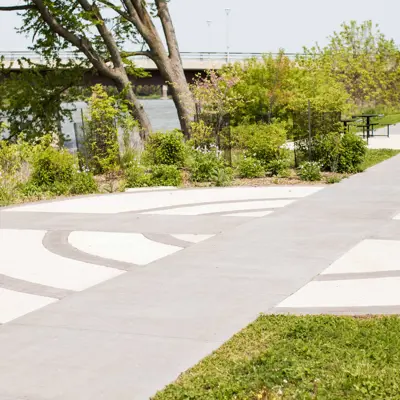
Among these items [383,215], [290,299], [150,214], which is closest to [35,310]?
[290,299]

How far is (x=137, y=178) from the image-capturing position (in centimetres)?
1786

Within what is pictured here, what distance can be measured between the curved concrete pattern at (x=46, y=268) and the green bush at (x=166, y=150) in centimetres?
763

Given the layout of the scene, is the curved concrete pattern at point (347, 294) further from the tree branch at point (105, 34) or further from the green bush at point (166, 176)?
the tree branch at point (105, 34)

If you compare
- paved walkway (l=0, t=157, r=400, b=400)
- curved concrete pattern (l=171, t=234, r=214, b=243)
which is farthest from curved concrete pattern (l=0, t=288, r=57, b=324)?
curved concrete pattern (l=171, t=234, r=214, b=243)

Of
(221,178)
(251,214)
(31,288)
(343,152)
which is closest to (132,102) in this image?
(221,178)

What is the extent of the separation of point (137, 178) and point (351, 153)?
5.39m

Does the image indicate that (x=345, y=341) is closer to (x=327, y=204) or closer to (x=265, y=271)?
(x=265, y=271)

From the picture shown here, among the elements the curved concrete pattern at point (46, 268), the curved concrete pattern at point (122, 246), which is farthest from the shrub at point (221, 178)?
the curved concrete pattern at point (46, 268)

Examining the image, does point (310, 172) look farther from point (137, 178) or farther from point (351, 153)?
point (137, 178)

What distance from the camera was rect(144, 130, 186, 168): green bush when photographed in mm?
19031

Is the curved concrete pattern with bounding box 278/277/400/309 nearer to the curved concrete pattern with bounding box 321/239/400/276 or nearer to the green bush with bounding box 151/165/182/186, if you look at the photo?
the curved concrete pattern with bounding box 321/239/400/276

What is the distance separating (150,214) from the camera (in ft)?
45.5

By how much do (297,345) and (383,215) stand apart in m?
6.83

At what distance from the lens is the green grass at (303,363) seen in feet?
18.2
